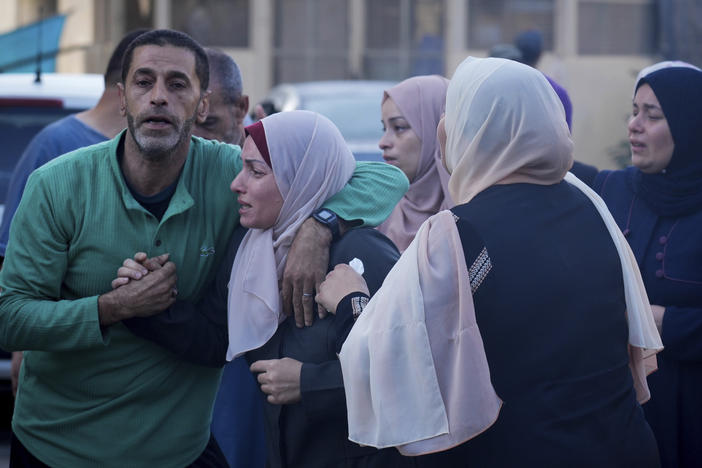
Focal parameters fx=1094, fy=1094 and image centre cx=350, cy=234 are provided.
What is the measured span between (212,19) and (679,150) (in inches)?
507

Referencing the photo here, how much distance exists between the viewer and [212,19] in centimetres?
1614

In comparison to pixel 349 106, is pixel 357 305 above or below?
below

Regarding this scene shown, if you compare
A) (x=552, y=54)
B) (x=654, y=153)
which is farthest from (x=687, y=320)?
(x=552, y=54)

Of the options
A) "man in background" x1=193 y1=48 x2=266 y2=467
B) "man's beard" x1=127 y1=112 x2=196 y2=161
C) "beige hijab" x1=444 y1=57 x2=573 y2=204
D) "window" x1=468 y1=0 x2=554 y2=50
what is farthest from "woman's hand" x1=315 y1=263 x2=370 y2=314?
"window" x1=468 y1=0 x2=554 y2=50

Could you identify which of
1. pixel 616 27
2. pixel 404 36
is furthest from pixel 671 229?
pixel 616 27

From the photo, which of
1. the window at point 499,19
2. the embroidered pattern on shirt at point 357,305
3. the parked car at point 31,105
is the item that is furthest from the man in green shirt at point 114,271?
the window at point 499,19

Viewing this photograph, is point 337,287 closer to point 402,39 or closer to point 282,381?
point 282,381

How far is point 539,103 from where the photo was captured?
269 centimetres

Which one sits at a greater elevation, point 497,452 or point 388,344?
point 388,344

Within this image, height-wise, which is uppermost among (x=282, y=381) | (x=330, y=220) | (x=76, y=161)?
(x=76, y=161)

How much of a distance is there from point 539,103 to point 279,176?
817 millimetres

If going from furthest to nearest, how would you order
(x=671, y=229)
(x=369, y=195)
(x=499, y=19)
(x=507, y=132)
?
(x=499, y=19), (x=671, y=229), (x=369, y=195), (x=507, y=132)

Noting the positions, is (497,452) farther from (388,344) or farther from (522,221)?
(522,221)

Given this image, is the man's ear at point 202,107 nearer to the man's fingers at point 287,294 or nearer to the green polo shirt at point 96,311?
the green polo shirt at point 96,311
